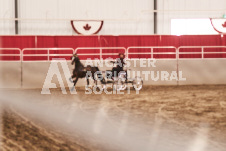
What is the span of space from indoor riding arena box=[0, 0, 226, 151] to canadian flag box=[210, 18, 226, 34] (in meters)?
0.06

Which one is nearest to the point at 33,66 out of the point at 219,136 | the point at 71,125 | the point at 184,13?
the point at 184,13

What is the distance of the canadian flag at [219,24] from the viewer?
31.6m

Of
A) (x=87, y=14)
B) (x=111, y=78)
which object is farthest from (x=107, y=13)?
(x=111, y=78)

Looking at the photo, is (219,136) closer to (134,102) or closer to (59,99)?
(134,102)

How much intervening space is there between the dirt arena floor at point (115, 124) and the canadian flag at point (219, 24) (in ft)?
51.9

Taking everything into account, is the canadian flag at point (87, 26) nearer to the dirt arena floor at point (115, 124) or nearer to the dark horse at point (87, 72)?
the dark horse at point (87, 72)

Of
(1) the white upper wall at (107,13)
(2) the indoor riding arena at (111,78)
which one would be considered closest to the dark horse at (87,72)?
(2) the indoor riding arena at (111,78)

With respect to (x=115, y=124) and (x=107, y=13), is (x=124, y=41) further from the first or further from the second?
(x=115, y=124)

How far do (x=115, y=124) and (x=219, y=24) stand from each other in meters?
22.4

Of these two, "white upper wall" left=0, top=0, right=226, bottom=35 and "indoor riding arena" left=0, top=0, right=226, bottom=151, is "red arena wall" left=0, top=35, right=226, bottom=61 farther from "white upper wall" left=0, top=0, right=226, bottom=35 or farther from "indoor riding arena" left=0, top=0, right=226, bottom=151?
"white upper wall" left=0, top=0, right=226, bottom=35

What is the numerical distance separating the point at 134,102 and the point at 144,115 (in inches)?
139

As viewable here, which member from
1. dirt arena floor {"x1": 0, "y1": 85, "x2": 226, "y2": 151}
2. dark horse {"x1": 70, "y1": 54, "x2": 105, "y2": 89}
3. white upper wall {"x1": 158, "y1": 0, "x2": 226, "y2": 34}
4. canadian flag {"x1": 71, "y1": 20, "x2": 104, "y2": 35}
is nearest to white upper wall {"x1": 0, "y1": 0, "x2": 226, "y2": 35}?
white upper wall {"x1": 158, "y1": 0, "x2": 226, "y2": 34}

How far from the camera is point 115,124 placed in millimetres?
10617

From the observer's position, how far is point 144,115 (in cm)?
1218
